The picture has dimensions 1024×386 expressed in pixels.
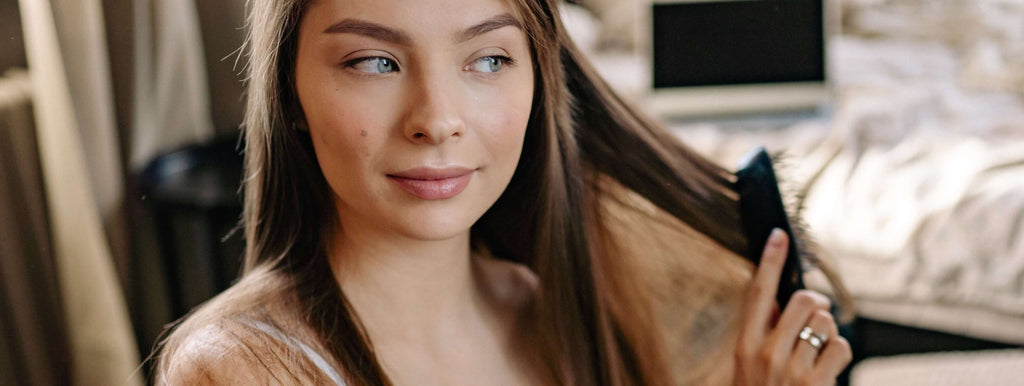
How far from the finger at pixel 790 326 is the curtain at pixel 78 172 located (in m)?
0.61

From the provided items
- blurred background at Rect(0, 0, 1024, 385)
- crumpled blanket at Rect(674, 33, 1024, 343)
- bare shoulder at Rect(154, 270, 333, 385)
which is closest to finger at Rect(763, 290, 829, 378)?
blurred background at Rect(0, 0, 1024, 385)

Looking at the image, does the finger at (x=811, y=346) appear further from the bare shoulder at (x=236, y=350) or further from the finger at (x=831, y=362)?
the bare shoulder at (x=236, y=350)

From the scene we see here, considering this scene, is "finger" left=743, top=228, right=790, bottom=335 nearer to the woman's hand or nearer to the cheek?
the woman's hand

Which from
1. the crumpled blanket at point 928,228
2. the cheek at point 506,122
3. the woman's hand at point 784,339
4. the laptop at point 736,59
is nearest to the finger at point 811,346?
the woman's hand at point 784,339

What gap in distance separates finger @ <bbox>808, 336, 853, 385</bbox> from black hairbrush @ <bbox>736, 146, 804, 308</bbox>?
6 centimetres

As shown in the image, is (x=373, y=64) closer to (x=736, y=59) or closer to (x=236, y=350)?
(x=236, y=350)

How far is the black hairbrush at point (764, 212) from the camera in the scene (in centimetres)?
89

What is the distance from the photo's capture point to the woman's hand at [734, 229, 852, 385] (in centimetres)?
86

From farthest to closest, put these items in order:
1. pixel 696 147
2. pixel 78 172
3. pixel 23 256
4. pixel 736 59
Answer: pixel 736 59 → pixel 696 147 → pixel 78 172 → pixel 23 256

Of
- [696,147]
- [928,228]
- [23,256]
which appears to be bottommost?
[928,228]

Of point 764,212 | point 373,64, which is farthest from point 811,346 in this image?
point 373,64

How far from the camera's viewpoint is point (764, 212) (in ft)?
2.97

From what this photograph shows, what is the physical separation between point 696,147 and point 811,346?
121 cm

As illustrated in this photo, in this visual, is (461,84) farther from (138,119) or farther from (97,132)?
(138,119)
